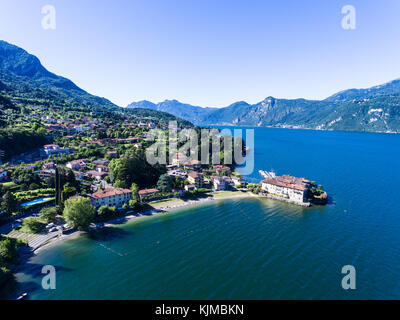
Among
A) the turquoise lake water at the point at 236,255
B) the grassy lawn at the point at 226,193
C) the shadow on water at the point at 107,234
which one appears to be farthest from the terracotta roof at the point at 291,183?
the shadow on water at the point at 107,234

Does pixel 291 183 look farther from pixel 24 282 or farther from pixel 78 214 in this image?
pixel 24 282

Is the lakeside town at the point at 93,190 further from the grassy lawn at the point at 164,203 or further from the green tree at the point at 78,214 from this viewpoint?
the grassy lawn at the point at 164,203

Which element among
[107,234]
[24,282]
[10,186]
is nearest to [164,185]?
[107,234]

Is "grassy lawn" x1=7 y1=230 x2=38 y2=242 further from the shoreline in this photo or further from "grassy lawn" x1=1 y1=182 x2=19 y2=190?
"grassy lawn" x1=1 y1=182 x2=19 y2=190

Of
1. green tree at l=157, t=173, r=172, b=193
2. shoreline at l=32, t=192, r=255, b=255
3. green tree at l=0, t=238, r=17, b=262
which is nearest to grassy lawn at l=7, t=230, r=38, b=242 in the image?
shoreline at l=32, t=192, r=255, b=255

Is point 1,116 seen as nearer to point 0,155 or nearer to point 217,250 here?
point 0,155

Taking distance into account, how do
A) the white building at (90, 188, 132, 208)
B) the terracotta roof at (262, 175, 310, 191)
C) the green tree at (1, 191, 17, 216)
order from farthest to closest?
the terracotta roof at (262, 175, 310, 191) < the white building at (90, 188, 132, 208) < the green tree at (1, 191, 17, 216)
